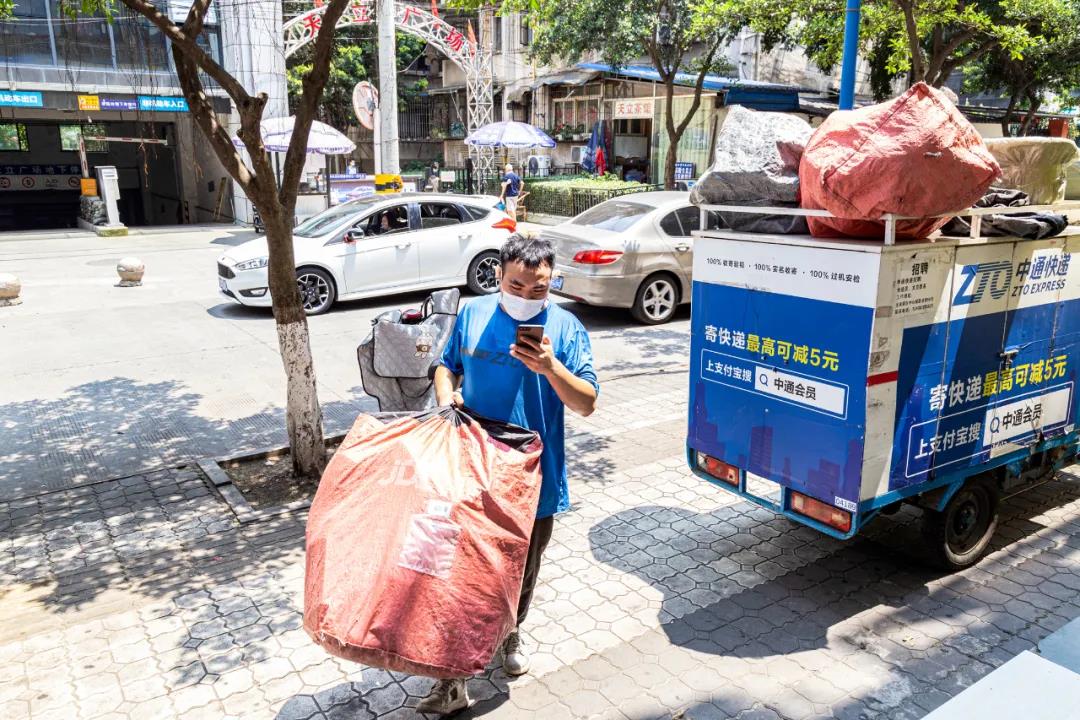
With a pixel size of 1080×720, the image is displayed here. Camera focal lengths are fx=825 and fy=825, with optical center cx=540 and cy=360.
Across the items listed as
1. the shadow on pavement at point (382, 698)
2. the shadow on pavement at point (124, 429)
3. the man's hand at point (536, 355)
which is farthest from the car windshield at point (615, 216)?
the man's hand at point (536, 355)

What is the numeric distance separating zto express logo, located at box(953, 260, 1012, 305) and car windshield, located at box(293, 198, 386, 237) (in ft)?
→ 30.7

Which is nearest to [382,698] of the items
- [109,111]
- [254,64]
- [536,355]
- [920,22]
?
[536,355]

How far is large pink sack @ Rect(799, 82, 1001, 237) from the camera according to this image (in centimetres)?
357

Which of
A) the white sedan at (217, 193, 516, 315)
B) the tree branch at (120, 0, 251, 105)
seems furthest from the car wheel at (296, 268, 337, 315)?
the tree branch at (120, 0, 251, 105)

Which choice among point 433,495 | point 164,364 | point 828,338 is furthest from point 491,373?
point 164,364

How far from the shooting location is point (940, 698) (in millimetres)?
3615

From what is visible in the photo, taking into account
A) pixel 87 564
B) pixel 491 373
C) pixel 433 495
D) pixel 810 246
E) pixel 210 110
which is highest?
pixel 210 110

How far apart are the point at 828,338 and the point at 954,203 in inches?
31.8

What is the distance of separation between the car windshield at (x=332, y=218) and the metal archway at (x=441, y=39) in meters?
9.75

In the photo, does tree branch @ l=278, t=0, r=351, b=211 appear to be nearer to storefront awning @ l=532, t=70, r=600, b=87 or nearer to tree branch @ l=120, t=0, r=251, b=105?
tree branch @ l=120, t=0, r=251, b=105

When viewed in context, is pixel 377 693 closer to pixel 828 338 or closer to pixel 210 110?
pixel 828 338

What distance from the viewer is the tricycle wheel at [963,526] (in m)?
4.52

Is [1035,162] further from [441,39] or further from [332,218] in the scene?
[441,39]

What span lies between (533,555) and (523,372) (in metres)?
0.82
